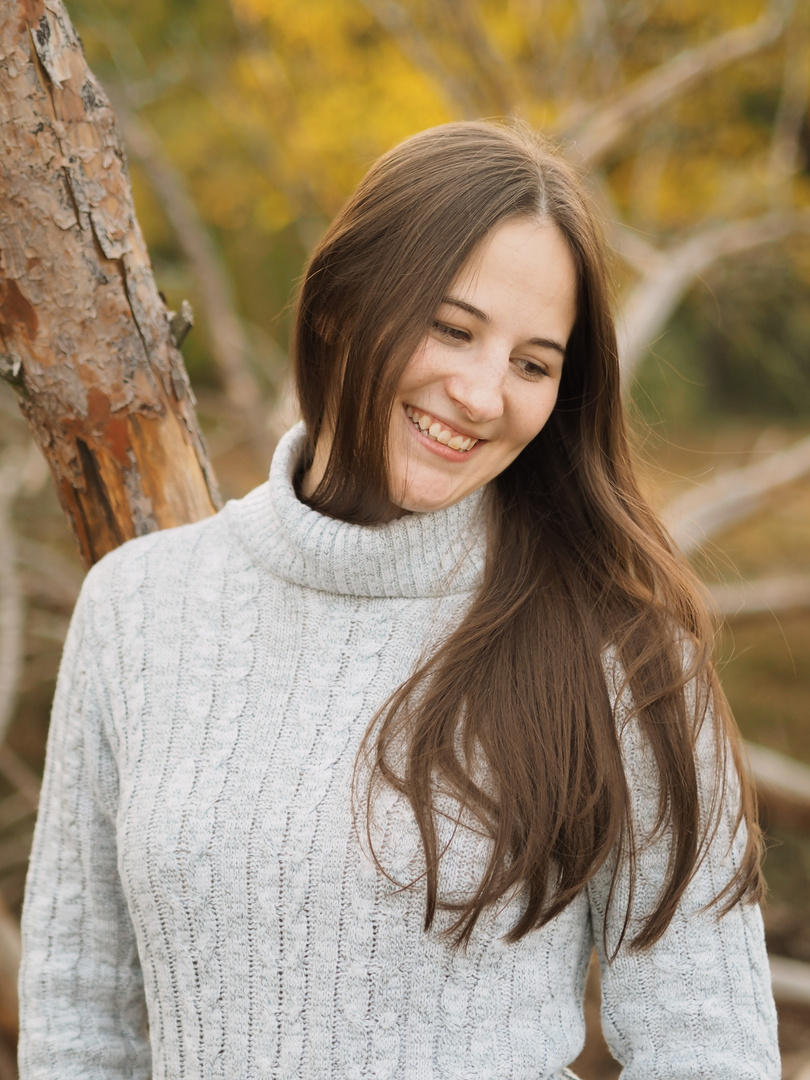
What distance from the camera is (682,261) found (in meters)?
4.67

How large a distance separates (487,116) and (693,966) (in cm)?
242

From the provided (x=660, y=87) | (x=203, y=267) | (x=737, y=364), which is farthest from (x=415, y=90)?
(x=737, y=364)

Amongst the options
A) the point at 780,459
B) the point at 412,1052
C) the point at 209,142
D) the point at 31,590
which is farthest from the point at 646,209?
the point at 412,1052

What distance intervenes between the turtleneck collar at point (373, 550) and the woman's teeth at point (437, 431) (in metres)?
0.14

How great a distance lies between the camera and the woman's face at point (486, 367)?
1273 mm

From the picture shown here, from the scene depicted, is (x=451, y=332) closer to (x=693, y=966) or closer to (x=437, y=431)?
(x=437, y=431)

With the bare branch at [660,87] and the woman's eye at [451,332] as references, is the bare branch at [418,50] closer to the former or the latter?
the bare branch at [660,87]

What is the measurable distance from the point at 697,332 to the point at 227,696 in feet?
37.6

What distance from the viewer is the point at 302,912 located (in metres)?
1.24

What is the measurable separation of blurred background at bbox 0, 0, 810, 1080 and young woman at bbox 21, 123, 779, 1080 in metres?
0.54

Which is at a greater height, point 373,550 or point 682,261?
point 682,261

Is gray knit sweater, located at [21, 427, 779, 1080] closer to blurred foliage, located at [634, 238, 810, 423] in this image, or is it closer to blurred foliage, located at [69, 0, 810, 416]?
blurred foliage, located at [69, 0, 810, 416]

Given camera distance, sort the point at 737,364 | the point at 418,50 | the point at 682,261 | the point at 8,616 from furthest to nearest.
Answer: the point at 737,364 → the point at 418,50 → the point at 682,261 → the point at 8,616

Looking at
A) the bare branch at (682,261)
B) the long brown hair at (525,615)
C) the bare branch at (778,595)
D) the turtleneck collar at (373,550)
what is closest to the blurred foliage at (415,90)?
the bare branch at (682,261)
